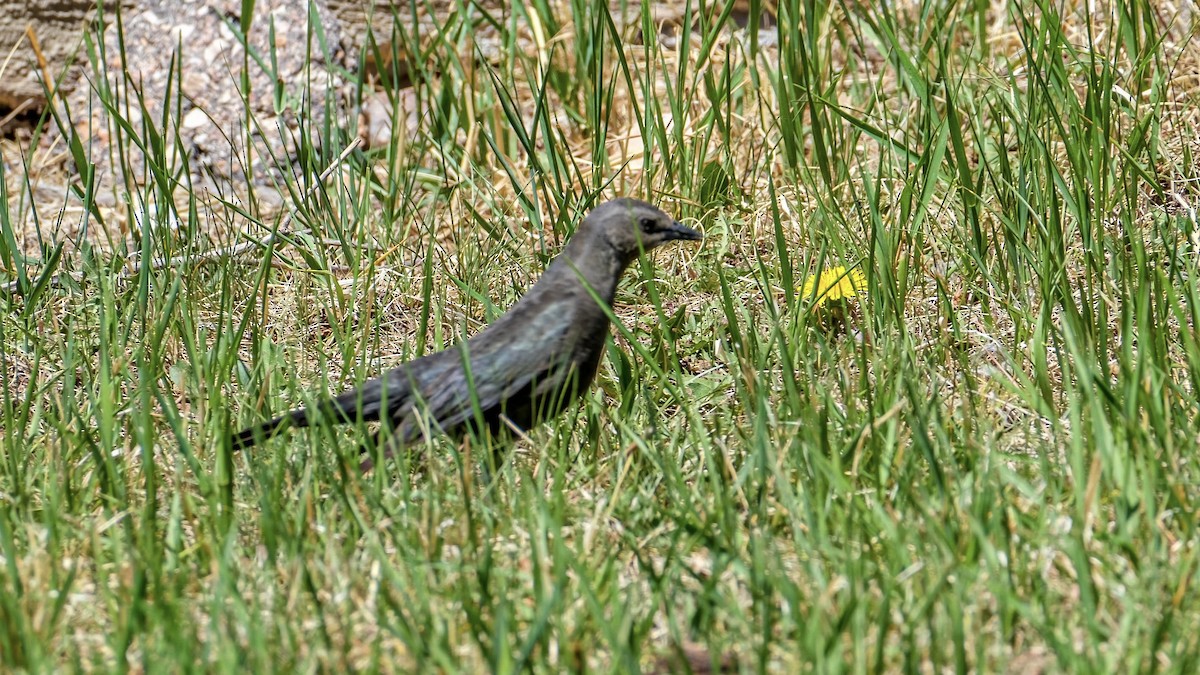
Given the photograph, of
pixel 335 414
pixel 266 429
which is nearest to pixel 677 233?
pixel 335 414

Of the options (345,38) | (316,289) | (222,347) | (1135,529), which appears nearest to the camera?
(1135,529)

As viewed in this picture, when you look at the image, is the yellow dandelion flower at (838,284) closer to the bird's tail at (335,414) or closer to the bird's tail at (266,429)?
the bird's tail at (335,414)

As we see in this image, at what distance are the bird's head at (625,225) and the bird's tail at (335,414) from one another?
760mm

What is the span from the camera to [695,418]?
3471 mm

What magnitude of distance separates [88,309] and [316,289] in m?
0.71

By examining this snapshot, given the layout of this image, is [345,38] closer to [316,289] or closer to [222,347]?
[316,289]

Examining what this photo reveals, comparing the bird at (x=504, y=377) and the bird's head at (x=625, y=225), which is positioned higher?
the bird's head at (x=625, y=225)

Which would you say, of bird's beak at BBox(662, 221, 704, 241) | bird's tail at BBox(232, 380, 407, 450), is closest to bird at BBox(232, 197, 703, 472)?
bird's tail at BBox(232, 380, 407, 450)

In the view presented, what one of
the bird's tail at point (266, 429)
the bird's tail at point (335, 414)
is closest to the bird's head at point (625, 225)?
the bird's tail at point (335, 414)

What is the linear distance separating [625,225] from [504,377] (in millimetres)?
614

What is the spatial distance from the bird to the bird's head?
0.15 ft

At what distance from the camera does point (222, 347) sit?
14.1 feet

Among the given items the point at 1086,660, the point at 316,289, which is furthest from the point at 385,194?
the point at 1086,660

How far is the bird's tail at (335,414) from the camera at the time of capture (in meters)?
3.37
